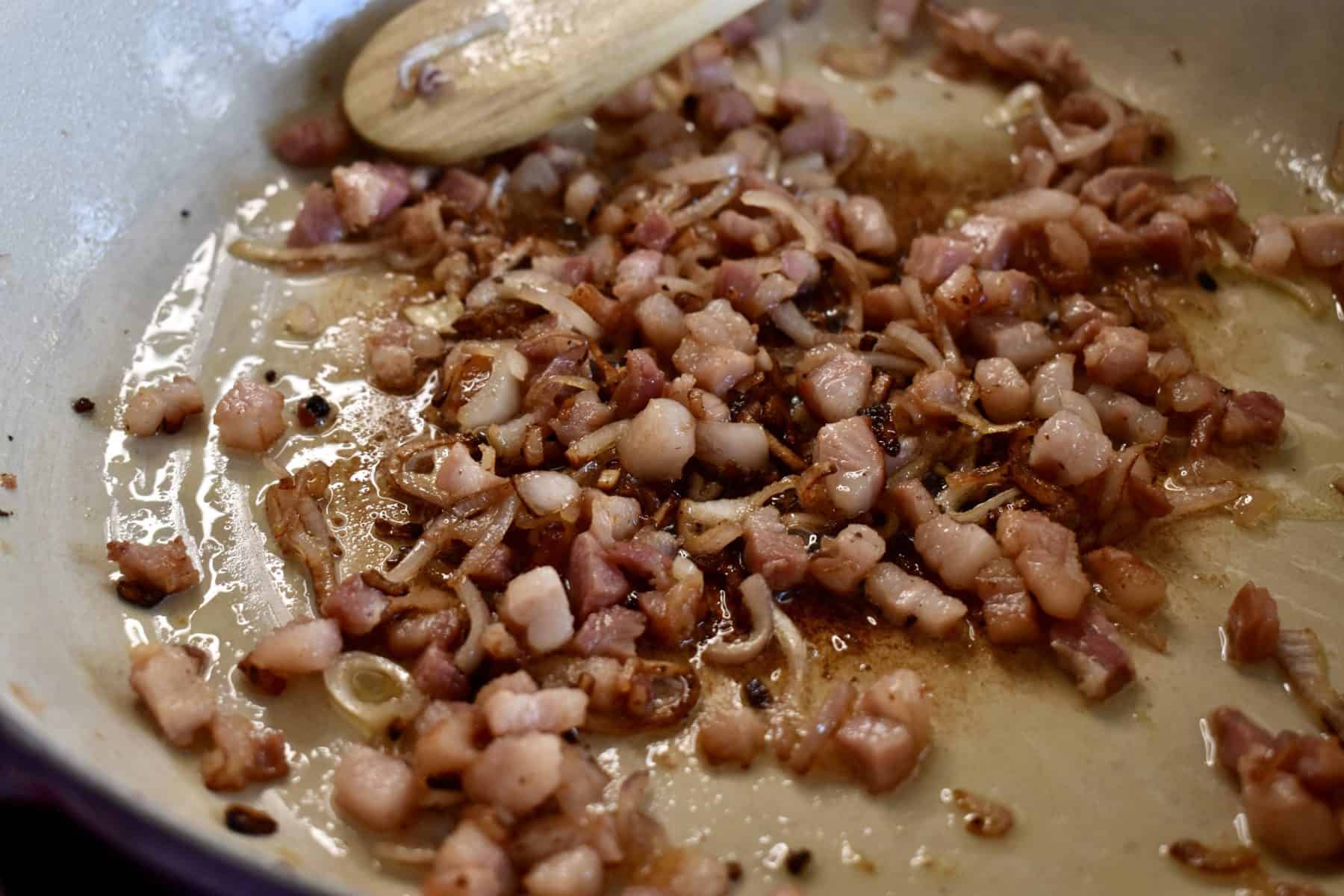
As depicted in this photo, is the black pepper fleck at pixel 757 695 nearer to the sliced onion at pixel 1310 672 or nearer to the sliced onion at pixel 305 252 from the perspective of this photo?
the sliced onion at pixel 1310 672

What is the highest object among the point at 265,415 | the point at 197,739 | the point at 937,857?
the point at 265,415

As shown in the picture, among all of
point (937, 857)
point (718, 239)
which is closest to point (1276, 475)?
point (937, 857)

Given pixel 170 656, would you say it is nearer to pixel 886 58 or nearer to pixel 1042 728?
pixel 1042 728

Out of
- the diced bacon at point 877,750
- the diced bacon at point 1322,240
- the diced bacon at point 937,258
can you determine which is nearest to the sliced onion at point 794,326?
the diced bacon at point 937,258

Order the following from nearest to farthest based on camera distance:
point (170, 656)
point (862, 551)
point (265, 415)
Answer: point (170, 656) < point (862, 551) < point (265, 415)

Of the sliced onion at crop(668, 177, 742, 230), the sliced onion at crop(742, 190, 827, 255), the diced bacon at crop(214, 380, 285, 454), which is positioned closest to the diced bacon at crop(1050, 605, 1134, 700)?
the sliced onion at crop(742, 190, 827, 255)
